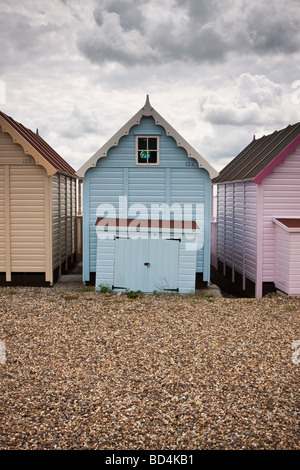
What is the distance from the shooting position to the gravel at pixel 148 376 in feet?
18.6

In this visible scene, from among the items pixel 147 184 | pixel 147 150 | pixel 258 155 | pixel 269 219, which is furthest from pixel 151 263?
pixel 258 155

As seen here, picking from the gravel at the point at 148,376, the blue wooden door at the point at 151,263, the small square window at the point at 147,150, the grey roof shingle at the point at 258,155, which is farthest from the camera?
the grey roof shingle at the point at 258,155

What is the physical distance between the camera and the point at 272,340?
30.3ft

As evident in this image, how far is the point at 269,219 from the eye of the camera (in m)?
13.6

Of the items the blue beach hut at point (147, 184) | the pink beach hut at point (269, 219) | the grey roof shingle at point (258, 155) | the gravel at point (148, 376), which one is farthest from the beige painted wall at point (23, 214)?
the grey roof shingle at point (258, 155)

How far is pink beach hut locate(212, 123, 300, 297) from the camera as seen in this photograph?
42.4 feet

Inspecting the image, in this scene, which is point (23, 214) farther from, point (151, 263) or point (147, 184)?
point (151, 263)

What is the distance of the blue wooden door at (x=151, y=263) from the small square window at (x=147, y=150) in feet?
8.33

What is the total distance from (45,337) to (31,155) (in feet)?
20.4

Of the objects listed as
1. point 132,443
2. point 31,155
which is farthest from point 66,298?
point 132,443

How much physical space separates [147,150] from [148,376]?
323 inches

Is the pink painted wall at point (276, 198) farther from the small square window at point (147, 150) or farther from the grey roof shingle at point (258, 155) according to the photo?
the small square window at point (147, 150)

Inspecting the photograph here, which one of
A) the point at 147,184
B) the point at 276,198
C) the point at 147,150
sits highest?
the point at 147,150

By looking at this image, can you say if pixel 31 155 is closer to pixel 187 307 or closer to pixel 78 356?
pixel 187 307
